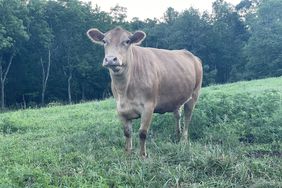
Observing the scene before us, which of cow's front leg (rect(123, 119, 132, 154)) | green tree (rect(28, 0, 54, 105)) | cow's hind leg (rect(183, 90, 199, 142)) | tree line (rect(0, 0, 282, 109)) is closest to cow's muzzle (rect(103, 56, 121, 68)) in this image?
cow's front leg (rect(123, 119, 132, 154))

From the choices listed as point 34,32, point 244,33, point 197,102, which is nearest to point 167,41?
point 244,33

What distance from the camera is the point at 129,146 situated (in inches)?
285

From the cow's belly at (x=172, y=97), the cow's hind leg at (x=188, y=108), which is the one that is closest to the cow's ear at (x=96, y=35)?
the cow's belly at (x=172, y=97)

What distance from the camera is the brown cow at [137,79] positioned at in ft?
22.5

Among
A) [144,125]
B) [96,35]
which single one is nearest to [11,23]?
[96,35]

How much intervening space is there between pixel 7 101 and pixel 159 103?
38.3 m

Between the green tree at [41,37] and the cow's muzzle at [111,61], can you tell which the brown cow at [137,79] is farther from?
the green tree at [41,37]

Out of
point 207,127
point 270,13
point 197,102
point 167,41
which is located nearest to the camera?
point 207,127

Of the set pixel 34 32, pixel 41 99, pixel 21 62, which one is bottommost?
pixel 41 99

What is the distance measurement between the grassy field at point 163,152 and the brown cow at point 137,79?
2.00 ft

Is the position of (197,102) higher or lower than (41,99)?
higher

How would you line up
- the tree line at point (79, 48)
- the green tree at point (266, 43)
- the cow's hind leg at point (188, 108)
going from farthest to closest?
the green tree at point (266, 43)
the tree line at point (79, 48)
the cow's hind leg at point (188, 108)

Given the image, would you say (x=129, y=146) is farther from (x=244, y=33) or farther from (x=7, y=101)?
(x=244, y=33)

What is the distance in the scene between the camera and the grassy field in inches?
215
